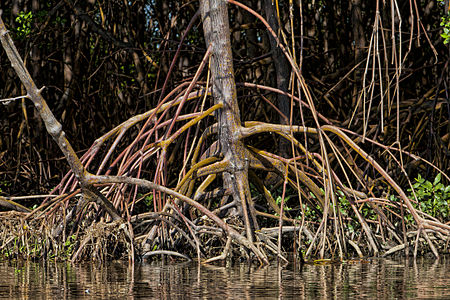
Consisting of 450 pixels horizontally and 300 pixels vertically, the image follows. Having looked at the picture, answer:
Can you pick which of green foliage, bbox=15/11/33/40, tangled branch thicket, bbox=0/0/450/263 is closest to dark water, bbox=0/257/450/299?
tangled branch thicket, bbox=0/0/450/263

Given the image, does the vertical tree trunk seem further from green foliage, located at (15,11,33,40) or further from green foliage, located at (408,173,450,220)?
green foliage, located at (15,11,33,40)

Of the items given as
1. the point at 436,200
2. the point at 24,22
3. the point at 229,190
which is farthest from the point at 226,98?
the point at 24,22

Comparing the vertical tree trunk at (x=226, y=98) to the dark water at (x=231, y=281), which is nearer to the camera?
the dark water at (x=231, y=281)

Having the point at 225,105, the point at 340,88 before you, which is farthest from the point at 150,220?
the point at 340,88

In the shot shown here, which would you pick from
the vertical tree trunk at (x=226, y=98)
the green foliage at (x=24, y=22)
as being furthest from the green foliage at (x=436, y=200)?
the green foliage at (x=24, y=22)

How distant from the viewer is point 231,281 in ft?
11.7

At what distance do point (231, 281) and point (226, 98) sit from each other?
5.39 ft

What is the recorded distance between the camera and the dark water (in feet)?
10.2

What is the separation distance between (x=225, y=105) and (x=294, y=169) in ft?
1.93

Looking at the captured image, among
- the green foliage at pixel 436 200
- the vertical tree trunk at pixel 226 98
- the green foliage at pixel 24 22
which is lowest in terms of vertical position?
the green foliage at pixel 436 200

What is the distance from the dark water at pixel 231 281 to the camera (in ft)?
10.2

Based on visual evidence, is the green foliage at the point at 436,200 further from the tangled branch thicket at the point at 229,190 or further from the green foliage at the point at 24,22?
the green foliage at the point at 24,22

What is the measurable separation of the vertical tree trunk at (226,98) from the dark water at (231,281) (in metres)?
0.63

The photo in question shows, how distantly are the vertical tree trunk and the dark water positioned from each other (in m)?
0.63
